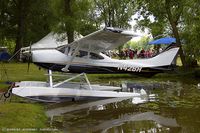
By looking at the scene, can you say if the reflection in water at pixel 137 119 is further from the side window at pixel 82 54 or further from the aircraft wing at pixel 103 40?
the side window at pixel 82 54

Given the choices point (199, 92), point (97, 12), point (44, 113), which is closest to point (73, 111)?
point (44, 113)

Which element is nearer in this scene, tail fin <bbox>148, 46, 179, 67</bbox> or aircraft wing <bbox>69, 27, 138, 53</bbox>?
aircraft wing <bbox>69, 27, 138, 53</bbox>

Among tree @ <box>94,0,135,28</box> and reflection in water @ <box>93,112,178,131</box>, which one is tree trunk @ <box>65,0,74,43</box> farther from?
tree @ <box>94,0,135,28</box>

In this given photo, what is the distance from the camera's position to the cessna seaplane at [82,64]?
50.6 feet

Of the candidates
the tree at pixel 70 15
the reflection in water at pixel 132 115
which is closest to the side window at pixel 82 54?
the reflection in water at pixel 132 115

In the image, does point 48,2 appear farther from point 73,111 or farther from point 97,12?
point 73,111

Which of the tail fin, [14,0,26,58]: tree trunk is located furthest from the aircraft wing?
[14,0,26,58]: tree trunk

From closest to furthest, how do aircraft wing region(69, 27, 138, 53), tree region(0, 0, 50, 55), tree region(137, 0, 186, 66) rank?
aircraft wing region(69, 27, 138, 53) → tree region(137, 0, 186, 66) → tree region(0, 0, 50, 55)

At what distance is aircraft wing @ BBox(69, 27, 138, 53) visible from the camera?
15266 mm

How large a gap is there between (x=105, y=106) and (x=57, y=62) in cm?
372

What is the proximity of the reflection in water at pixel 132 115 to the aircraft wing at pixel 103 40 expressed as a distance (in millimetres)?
2626

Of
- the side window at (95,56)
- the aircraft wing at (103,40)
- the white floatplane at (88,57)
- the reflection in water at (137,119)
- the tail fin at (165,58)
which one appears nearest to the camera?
the reflection in water at (137,119)

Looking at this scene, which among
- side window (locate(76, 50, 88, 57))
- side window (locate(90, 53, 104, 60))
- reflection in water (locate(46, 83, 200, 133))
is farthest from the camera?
side window (locate(90, 53, 104, 60))

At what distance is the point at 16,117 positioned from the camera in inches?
433
